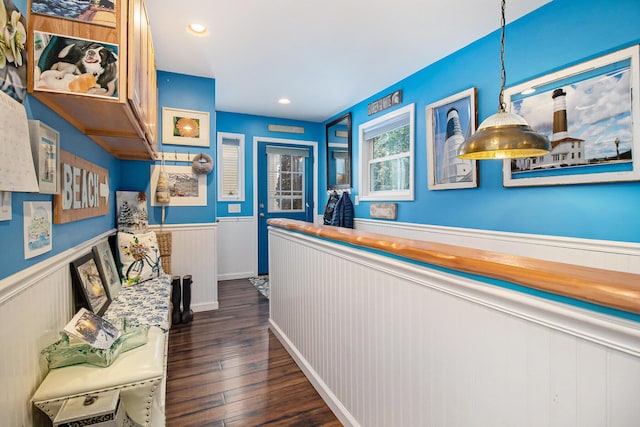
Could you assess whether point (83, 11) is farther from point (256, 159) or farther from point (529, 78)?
point (256, 159)

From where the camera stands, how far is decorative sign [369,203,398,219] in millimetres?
3504

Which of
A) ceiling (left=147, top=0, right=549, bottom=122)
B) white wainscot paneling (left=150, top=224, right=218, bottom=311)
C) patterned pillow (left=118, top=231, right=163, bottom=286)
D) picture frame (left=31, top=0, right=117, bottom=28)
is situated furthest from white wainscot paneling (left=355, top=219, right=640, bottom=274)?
picture frame (left=31, top=0, right=117, bottom=28)

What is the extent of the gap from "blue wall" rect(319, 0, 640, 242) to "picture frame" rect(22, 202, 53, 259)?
2769 mm

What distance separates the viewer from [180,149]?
3.25 meters

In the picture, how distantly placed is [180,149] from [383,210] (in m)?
2.38

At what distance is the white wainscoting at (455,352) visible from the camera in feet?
1.99

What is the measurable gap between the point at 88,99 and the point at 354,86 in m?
2.94

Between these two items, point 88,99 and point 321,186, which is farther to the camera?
point 321,186

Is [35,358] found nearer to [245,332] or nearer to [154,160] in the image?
[245,332]

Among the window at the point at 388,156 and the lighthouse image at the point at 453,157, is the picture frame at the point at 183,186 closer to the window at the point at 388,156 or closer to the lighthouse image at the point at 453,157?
the window at the point at 388,156

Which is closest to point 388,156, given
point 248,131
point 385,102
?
point 385,102

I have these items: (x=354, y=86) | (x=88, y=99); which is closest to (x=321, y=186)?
(x=354, y=86)

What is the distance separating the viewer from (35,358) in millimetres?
1081

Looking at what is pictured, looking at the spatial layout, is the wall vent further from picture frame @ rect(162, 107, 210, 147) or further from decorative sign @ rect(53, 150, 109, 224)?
decorative sign @ rect(53, 150, 109, 224)
